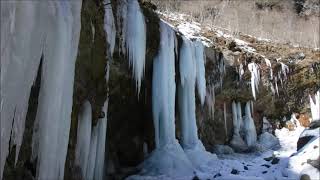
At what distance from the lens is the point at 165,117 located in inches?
503

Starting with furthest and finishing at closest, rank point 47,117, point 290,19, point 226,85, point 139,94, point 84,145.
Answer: point 290,19, point 226,85, point 139,94, point 84,145, point 47,117

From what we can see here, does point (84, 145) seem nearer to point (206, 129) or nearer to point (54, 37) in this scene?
point (54, 37)

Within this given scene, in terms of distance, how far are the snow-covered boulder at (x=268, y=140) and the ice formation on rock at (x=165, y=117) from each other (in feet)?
29.3

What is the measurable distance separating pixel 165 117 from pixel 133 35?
8.96 ft

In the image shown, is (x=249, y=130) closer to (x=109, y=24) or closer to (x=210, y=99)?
(x=210, y=99)

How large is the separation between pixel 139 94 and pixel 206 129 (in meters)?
5.85

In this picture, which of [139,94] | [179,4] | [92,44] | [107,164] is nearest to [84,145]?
[92,44]

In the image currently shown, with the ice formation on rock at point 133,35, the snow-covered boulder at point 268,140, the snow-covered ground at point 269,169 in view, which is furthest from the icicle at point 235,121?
the ice formation on rock at point 133,35

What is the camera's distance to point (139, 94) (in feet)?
44.4

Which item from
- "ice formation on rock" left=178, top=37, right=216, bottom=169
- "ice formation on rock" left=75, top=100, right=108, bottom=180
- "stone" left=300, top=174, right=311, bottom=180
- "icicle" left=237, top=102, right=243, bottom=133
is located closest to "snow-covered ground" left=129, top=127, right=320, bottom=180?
"stone" left=300, top=174, right=311, bottom=180

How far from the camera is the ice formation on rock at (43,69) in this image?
5109 mm

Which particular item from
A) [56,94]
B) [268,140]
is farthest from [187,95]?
[56,94]

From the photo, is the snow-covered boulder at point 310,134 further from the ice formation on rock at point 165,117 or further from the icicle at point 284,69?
the icicle at point 284,69

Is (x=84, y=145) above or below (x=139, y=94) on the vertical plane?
below
